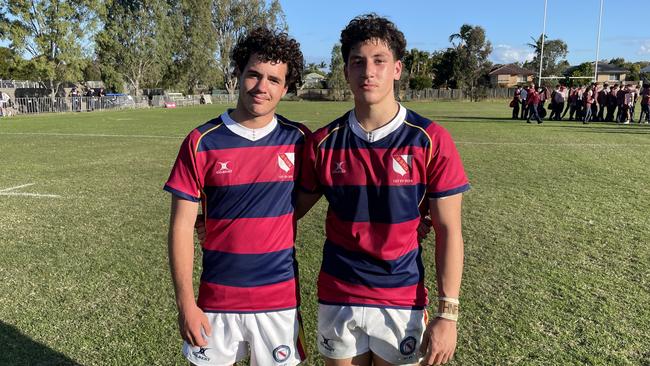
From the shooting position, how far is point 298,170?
2254mm

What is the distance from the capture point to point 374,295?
2.08 m

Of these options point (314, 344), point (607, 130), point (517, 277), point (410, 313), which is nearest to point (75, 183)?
point (314, 344)

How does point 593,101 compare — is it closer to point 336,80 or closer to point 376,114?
point 376,114

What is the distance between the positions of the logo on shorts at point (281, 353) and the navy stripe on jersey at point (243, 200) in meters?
0.62

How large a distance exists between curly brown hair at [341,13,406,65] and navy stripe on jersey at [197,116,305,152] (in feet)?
1.39

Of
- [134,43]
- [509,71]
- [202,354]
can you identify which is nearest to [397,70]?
[202,354]

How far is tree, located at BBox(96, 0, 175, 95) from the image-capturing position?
46.7 metres

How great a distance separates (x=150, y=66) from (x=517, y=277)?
171 ft

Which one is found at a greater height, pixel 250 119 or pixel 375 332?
pixel 250 119

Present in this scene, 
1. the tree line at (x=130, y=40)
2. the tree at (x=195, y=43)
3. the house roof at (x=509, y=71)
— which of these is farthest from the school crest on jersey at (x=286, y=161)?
the house roof at (x=509, y=71)

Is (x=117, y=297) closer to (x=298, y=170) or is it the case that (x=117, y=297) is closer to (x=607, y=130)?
(x=298, y=170)

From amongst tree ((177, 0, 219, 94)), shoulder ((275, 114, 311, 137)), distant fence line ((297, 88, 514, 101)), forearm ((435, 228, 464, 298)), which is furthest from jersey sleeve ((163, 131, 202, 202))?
tree ((177, 0, 219, 94))

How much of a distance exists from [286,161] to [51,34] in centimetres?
3989

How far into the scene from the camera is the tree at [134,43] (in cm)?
4672
